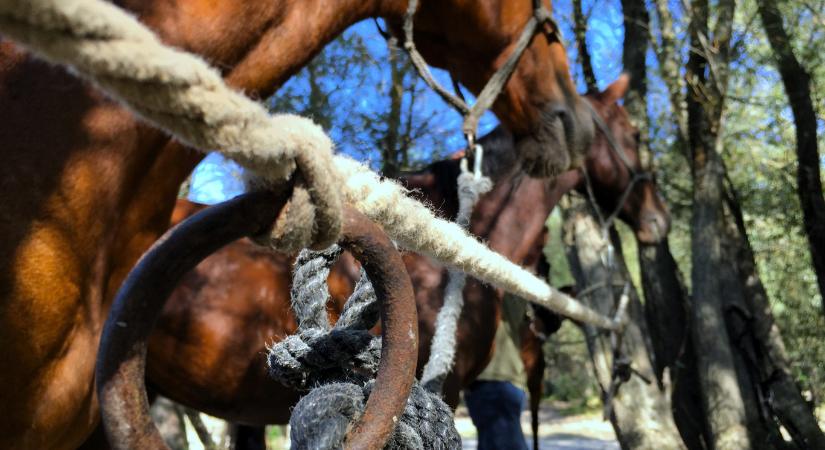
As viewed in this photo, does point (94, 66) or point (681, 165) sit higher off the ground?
point (681, 165)

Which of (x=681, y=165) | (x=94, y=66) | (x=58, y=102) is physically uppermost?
(x=681, y=165)

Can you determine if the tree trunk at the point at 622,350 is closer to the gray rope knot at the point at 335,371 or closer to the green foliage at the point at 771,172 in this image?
the green foliage at the point at 771,172

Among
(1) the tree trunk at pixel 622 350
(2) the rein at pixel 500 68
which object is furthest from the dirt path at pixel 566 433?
(2) the rein at pixel 500 68

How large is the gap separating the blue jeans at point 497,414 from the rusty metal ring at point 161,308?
9.78 ft

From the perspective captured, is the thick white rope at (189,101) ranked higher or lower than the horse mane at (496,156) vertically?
lower

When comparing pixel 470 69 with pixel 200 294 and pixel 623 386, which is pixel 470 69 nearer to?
pixel 200 294

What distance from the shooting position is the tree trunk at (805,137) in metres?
4.70

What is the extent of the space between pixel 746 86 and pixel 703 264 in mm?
2094

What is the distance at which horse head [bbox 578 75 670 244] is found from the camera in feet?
13.5

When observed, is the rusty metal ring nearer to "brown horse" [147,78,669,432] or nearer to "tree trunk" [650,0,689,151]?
"brown horse" [147,78,669,432]

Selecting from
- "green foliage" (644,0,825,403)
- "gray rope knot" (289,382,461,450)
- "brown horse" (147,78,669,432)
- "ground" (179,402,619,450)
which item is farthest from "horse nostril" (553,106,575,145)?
"ground" (179,402,619,450)

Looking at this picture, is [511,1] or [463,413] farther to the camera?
[463,413]

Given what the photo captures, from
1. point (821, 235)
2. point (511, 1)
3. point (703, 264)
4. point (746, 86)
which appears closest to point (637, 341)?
point (703, 264)

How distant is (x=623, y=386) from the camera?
14.8 feet
